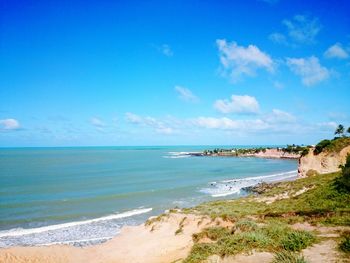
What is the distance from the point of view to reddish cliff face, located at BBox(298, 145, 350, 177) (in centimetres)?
4928

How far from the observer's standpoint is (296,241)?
12945mm

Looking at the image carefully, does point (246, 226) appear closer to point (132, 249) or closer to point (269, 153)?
point (132, 249)

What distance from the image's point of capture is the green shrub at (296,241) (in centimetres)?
1264

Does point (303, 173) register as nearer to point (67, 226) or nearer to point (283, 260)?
point (67, 226)

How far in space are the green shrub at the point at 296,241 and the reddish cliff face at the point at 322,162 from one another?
4022cm

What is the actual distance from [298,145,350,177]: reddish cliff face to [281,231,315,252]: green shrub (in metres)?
40.2

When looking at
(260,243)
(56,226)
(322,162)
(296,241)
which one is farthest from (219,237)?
(322,162)

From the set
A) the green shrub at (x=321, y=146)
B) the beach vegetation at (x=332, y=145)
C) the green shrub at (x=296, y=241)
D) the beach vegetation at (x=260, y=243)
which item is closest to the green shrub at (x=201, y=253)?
the beach vegetation at (x=260, y=243)

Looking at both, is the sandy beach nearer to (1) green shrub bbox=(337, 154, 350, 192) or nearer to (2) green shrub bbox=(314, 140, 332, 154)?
(1) green shrub bbox=(337, 154, 350, 192)

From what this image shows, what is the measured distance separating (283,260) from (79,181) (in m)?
52.9

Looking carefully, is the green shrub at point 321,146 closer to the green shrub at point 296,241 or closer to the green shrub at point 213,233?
the green shrub at point 213,233

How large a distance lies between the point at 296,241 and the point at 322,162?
43195 mm

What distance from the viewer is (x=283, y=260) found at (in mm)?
10805

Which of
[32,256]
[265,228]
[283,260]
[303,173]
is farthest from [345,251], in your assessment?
[303,173]
